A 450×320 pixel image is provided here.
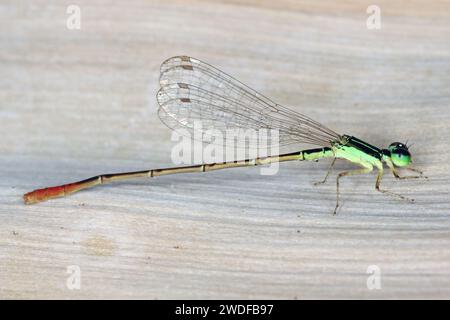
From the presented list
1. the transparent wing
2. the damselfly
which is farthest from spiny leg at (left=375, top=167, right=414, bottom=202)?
the transparent wing

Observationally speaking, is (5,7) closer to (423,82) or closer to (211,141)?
(211,141)

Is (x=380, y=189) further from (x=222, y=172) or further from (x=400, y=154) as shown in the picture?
(x=222, y=172)

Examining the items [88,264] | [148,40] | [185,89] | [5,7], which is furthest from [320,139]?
[5,7]

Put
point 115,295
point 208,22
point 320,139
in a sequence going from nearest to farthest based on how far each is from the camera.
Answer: point 115,295
point 320,139
point 208,22

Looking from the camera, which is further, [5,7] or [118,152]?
[5,7]

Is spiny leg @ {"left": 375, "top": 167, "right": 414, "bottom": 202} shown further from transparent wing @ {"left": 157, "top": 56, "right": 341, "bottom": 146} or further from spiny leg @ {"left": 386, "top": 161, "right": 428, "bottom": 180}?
transparent wing @ {"left": 157, "top": 56, "right": 341, "bottom": 146}

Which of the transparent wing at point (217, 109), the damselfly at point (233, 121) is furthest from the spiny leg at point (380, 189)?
the transparent wing at point (217, 109)
